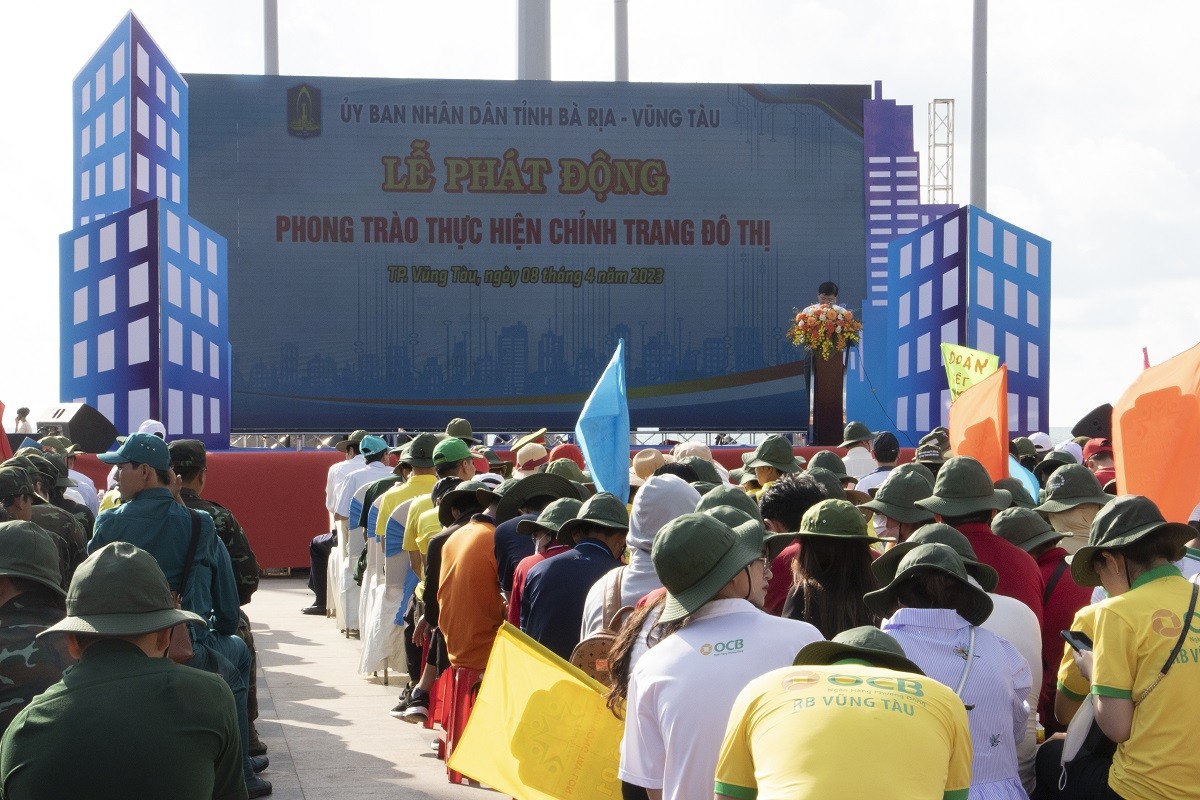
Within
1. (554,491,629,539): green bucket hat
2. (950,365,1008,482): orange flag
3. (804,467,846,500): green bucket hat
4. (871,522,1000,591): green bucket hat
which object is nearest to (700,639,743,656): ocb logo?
(871,522,1000,591): green bucket hat

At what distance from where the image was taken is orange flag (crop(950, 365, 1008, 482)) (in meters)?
7.16

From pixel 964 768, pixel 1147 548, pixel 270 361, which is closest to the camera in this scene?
pixel 964 768

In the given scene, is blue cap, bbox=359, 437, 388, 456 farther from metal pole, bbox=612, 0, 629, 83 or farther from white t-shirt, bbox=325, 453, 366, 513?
metal pole, bbox=612, 0, 629, 83

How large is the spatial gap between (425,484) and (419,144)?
11109 mm

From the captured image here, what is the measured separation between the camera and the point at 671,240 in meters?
18.6

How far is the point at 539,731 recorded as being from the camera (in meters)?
3.56

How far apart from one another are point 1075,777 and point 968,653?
23.2 inches

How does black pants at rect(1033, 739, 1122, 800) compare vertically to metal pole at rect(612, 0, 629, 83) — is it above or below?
below

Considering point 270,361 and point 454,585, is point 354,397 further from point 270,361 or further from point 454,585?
point 454,585

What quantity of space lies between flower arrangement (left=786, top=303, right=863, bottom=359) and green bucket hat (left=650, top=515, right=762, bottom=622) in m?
13.0

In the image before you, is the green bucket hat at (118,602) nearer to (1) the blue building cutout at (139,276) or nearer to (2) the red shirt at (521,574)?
(2) the red shirt at (521,574)

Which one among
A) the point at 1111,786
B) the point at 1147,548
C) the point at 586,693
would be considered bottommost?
the point at 1111,786

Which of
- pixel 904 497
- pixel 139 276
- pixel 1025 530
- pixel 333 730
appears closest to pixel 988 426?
pixel 904 497

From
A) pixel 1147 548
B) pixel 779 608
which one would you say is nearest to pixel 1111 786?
pixel 1147 548
